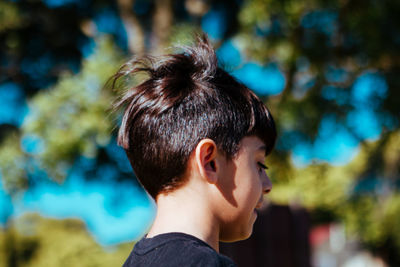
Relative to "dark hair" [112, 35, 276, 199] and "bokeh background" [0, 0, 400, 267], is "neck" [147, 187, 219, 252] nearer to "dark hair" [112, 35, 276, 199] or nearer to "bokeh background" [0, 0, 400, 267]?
"dark hair" [112, 35, 276, 199]

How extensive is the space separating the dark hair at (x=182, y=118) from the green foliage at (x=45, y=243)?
843 centimetres

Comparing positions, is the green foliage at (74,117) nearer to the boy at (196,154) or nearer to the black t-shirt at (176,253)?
the boy at (196,154)

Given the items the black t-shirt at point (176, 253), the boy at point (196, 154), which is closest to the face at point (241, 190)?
the boy at point (196, 154)

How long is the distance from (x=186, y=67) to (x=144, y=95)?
0.16 metres

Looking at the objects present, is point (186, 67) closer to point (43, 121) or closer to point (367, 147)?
point (43, 121)

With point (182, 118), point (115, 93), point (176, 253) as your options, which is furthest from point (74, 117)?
point (176, 253)

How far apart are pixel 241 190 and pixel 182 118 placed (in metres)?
0.24

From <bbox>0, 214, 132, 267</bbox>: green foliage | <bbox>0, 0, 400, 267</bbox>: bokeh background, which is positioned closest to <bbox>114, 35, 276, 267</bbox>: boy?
<bbox>0, 0, 400, 267</bbox>: bokeh background

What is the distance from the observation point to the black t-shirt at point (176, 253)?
3.85ft

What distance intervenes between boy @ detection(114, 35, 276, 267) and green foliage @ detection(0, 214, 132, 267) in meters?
8.46

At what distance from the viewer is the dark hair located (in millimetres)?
1389

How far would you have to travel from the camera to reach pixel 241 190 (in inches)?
54.4

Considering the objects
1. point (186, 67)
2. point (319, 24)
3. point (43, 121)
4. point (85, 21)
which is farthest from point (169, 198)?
point (85, 21)

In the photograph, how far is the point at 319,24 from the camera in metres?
7.84
